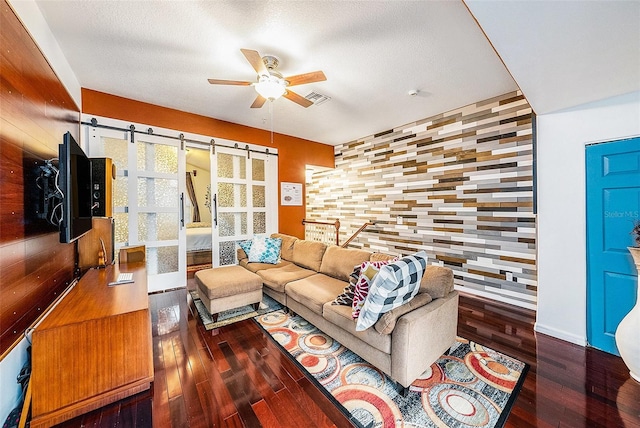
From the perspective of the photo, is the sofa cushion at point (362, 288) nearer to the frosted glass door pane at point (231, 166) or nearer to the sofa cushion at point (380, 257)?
the sofa cushion at point (380, 257)

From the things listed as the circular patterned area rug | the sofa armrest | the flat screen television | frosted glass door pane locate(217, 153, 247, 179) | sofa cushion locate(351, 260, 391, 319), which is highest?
frosted glass door pane locate(217, 153, 247, 179)

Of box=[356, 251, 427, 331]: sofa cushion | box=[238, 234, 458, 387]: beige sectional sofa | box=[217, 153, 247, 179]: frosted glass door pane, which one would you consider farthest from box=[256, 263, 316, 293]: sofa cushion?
box=[217, 153, 247, 179]: frosted glass door pane

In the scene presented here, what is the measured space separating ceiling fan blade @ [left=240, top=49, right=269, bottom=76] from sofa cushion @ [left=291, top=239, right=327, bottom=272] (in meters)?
2.21

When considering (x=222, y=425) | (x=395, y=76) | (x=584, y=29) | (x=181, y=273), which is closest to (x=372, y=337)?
(x=222, y=425)

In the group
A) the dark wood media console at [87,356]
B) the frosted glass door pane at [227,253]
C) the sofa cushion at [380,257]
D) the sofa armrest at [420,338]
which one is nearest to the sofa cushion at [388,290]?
the sofa armrest at [420,338]

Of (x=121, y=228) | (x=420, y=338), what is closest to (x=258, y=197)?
(x=121, y=228)

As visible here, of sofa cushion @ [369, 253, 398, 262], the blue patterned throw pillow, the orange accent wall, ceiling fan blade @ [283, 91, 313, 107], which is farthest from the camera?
the blue patterned throw pillow

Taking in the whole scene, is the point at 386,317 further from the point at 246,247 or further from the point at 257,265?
the point at 246,247

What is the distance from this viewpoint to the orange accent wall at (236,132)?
10.7ft

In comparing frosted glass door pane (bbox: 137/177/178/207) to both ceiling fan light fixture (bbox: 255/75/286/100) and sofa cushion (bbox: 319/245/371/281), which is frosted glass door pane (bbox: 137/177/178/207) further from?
sofa cushion (bbox: 319/245/371/281)

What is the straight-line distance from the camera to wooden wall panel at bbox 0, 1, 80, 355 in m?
1.35

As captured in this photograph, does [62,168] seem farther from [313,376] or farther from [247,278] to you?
[313,376]

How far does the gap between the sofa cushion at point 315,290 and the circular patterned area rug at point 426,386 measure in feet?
1.15

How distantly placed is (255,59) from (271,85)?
1.05 ft
